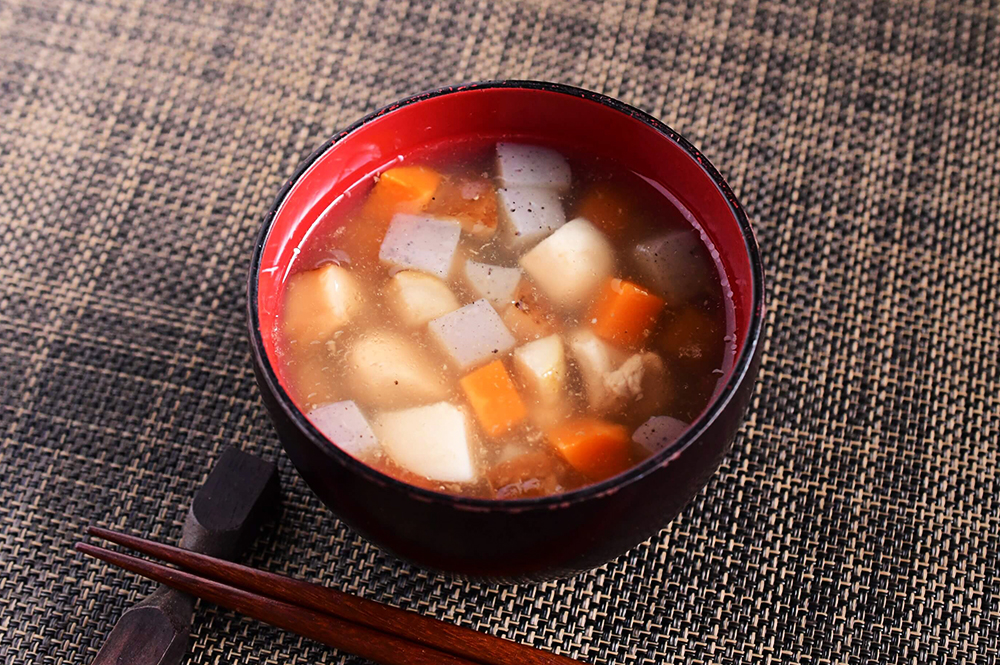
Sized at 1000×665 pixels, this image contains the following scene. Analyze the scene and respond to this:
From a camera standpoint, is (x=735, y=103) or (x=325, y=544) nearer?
(x=325, y=544)

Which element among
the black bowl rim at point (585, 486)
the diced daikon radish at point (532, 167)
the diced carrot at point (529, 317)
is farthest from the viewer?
the diced daikon radish at point (532, 167)

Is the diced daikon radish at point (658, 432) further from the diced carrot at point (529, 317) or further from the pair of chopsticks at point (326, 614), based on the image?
the pair of chopsticks at point (326, 614)

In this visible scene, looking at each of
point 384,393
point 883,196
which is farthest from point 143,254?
point 883,196

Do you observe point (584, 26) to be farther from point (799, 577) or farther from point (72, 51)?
point (799, 577)

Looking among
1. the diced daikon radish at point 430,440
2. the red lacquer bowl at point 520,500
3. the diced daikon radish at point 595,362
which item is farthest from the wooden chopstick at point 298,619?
the diced daikon radish at point 595,362

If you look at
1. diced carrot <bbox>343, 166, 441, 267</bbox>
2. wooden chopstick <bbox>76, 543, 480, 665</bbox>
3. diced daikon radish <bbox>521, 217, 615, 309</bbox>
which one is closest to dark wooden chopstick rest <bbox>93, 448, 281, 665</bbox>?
wooden chopstick <bbox>76, 543, 480, 665</bbox>

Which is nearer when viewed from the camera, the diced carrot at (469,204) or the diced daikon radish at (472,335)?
the diced daikon radish at (472,335)
